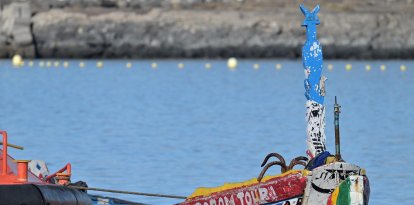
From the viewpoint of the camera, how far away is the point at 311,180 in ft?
52.7

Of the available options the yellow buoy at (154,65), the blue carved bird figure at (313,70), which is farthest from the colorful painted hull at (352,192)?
the yellow buoy at (154,65)

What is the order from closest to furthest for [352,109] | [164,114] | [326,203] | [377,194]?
[326,203], [377,194], [164,114], [352,109]

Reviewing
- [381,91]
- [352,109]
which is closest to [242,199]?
[352,109]

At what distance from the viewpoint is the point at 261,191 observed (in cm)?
1630

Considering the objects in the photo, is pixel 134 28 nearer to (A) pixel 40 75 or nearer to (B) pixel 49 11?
(B) pixel 49 11

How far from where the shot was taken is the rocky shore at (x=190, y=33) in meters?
92.2

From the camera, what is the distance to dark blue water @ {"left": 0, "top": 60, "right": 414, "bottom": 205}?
90.8 ft

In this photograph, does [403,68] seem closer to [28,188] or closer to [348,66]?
[348,66]

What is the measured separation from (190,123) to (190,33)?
52.4m

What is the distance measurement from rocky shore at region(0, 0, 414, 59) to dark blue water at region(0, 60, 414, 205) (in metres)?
11.7

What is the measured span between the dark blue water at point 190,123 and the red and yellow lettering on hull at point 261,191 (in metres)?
6.59

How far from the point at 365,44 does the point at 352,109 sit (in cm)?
4331

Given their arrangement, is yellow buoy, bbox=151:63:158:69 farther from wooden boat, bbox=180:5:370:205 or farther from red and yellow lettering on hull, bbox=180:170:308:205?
red and yellow lettering on hull, bbox=180:170:308:205

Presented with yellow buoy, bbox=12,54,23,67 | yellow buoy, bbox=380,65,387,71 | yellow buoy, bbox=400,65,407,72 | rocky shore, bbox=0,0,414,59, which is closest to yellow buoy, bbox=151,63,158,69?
rocky shore, bbox=0,0,414,59
